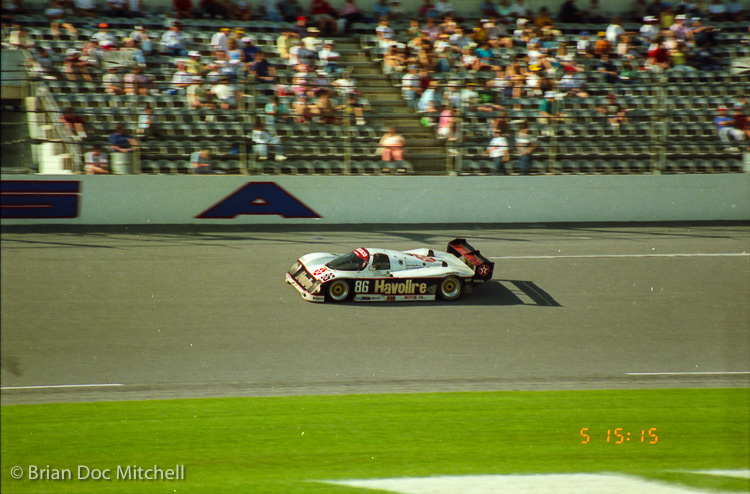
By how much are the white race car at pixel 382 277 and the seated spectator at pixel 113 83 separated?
6.17 metres

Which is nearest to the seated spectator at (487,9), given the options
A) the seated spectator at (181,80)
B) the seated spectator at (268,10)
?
the seated spectator at (268,10)

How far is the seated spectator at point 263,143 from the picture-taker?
1515cm

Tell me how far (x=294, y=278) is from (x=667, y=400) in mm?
5056

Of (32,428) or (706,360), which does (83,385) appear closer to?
(32,428)

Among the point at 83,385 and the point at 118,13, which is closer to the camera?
the point at 83,385

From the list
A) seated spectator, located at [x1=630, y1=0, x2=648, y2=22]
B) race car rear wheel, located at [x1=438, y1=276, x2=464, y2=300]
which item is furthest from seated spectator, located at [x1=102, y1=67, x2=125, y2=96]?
seated spectator, located at [x1=630, y1=0, x2=648, y2=22]

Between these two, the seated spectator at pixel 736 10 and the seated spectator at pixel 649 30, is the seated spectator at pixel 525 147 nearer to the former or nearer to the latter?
the seated spectator at pixel 649 30

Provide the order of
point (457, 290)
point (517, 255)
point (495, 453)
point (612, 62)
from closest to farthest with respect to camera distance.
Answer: point (495, 453) < point (457, 290) < point (517, 255) < point (612, 62)

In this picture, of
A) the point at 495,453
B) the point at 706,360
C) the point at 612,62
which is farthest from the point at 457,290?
the point at 612,62

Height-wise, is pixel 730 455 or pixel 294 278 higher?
pixel 730 455

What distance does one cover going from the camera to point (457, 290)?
10562 millimetres

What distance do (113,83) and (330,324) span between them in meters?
7.74

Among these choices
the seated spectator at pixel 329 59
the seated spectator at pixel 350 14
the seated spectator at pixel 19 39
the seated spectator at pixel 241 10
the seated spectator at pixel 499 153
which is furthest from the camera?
the seated spectator at pixel 350 14

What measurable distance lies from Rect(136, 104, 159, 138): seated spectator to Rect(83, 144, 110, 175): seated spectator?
0.76 m
